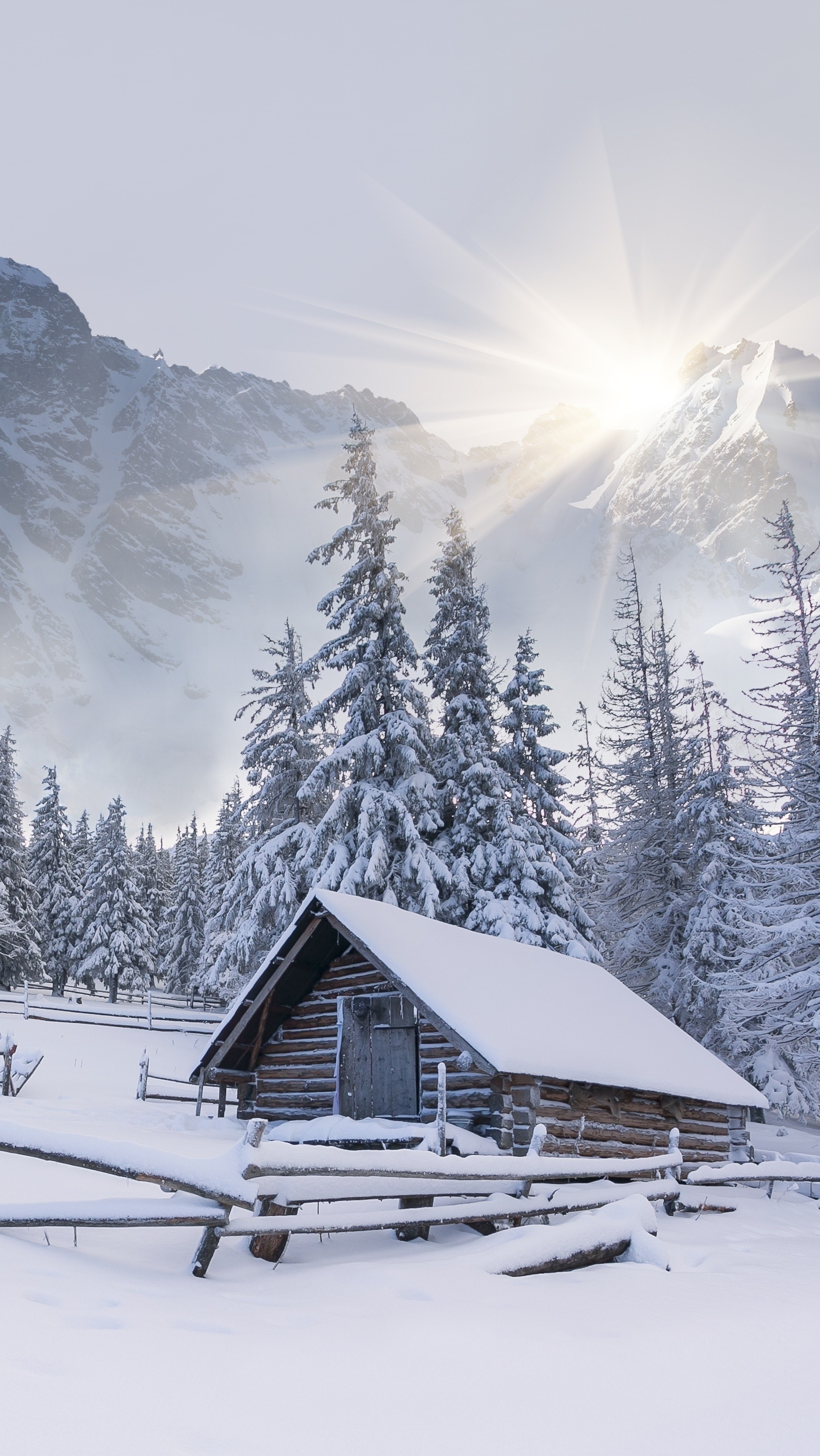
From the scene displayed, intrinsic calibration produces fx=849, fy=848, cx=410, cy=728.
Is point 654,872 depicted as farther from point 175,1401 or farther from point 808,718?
point 175,1401

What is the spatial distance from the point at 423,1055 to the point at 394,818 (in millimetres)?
10216

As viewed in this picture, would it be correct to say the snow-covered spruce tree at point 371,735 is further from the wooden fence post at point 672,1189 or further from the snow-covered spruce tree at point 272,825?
the wooden fence post at point 672,1189

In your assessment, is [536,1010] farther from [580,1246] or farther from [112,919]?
[112,919]

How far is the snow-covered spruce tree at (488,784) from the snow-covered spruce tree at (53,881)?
105 feet

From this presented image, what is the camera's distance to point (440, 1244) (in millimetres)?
7395

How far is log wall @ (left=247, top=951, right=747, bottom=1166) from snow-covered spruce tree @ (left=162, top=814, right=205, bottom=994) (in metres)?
45.3

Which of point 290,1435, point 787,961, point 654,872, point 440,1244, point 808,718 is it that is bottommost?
point 440,1244

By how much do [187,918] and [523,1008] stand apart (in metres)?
51.7

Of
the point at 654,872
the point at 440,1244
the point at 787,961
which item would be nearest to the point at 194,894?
the point at 654,872

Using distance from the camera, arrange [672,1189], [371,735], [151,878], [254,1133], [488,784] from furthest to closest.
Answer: [151,878] < [488,784] < [371,735] < [672,1189] < [254,1133]

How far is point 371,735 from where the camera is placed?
24453mm

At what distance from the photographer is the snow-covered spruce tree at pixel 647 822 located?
30453 mm

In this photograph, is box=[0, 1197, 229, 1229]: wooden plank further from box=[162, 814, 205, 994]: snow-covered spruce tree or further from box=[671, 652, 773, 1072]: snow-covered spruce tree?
box=[162, 814, 205, 994]: snow-covered spruce tree

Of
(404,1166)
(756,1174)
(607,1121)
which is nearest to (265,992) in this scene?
(607,1121)
